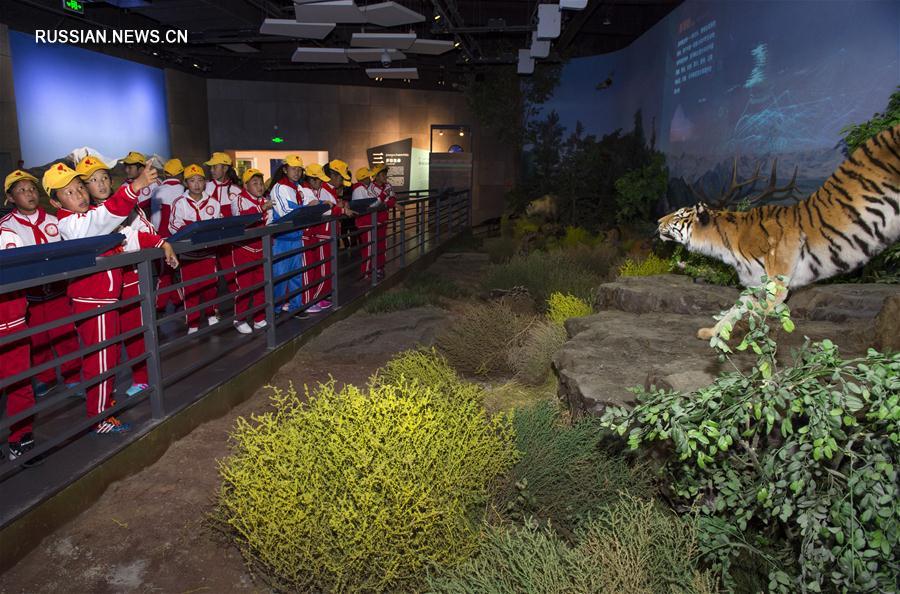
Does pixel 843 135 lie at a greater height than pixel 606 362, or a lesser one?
greater

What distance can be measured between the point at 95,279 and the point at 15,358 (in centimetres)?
56

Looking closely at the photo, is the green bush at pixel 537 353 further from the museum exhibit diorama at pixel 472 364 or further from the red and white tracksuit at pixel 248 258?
the red and white tracksuit at pixel 248 258

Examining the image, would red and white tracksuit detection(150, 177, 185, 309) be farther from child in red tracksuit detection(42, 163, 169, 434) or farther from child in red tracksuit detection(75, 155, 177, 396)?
child in red tracksuit detection(42, 163, 169, 434)

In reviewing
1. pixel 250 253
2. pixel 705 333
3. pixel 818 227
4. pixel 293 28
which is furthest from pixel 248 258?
pixel 293 28

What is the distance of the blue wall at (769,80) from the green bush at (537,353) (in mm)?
3280

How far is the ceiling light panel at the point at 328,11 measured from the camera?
32.0ft

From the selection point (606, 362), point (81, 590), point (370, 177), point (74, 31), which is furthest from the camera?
point (74, 31)

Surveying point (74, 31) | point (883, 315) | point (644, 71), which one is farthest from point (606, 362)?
point (74, 31)

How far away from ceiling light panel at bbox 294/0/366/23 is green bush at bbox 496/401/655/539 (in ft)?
28.3

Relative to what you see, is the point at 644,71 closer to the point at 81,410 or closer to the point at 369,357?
the point at 369,357

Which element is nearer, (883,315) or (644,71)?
(883,315)

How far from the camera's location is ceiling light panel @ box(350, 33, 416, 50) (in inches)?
472

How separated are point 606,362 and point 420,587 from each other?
174 cm

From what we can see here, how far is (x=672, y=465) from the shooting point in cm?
260
